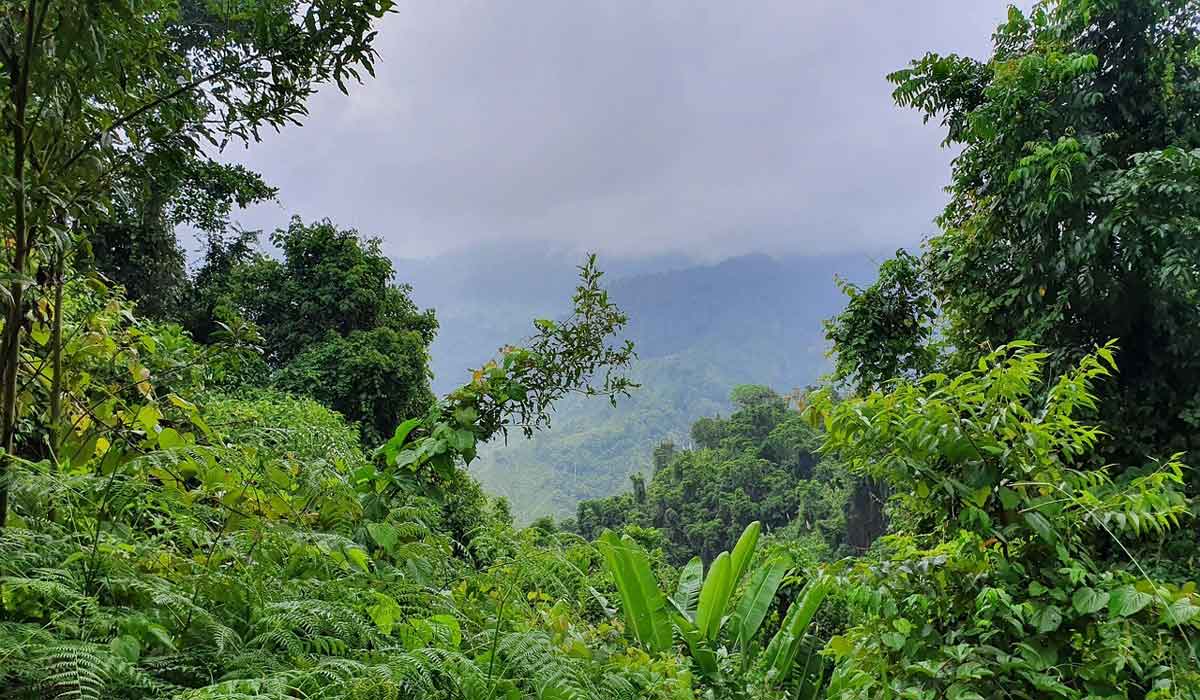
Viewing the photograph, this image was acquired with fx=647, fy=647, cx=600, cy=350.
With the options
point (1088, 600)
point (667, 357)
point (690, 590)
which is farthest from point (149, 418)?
point (667, 357)

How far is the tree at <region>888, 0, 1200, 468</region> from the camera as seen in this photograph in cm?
377

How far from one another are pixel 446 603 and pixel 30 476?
914 mm

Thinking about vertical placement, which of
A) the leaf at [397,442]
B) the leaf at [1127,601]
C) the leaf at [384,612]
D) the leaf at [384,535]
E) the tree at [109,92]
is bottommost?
the leaf at [1127,601]

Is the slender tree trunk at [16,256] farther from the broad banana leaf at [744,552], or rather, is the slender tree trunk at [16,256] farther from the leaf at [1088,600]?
the broad banana leaf at [744,552]

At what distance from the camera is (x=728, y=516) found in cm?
2130

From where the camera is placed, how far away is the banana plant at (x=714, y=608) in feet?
9.26

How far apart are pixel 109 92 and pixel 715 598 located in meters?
2.99

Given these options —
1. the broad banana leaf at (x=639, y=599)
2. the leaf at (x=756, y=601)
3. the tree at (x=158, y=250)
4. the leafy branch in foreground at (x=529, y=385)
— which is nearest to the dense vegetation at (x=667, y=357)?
the tree at (x=158, y=250)

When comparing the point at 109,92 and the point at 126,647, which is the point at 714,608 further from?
the point at 109,92

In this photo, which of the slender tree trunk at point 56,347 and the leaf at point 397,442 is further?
the leaf at point 397,442

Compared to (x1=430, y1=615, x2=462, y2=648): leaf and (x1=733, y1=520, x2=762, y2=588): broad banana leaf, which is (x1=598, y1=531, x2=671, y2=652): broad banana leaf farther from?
(x1=430, y1=615, x2=462, y2=648): leaf

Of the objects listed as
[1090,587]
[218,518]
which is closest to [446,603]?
[218,518]

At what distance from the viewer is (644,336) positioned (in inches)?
5059

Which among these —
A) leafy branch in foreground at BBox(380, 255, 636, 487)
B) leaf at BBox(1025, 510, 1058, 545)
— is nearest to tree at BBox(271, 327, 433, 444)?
leafy branch in foreground at BBox(380, 255, 636, 487)
